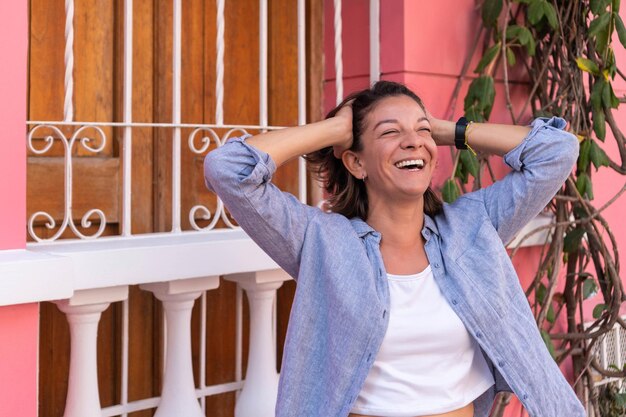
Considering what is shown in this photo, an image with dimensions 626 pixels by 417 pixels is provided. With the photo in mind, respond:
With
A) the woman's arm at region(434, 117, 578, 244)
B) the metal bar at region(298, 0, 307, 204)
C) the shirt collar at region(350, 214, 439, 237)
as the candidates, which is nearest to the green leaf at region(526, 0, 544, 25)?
the metal bar at region(298, 0, 307, 204)

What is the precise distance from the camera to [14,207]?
1933mm

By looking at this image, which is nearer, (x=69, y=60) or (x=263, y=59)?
(x=69, y=60)

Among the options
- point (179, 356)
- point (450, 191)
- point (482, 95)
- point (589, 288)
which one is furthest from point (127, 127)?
point (589, 288)

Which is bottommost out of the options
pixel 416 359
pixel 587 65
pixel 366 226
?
pixel 416 359

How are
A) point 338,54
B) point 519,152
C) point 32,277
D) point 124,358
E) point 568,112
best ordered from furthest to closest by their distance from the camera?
point 568,112
point 338,54
point 124,358
point 519,152
point 32,277

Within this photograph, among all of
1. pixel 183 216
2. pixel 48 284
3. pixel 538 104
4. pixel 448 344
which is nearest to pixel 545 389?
pixel 448 344

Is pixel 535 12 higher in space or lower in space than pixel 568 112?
higher

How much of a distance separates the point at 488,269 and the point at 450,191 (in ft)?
3.21

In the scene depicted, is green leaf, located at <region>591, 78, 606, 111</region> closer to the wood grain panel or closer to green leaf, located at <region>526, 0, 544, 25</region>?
green leaf, located at <region>526, 0, 544, 25</region>

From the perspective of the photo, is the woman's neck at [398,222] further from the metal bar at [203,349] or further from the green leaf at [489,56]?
the green leaf at [489,56]

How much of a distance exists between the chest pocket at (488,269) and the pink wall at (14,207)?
91 centimetres

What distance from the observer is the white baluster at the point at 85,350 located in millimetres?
2150

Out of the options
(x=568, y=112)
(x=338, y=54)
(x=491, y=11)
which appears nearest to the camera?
(x=338, y=54)

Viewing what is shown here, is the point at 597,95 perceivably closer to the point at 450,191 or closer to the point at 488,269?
the point at 450,191
